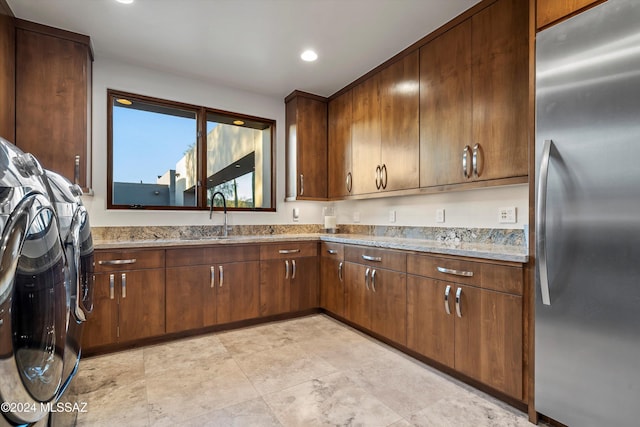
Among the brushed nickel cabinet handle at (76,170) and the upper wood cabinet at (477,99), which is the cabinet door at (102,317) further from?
the upper wood cabinet at (477,99)

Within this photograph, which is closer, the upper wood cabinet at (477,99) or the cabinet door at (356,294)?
the upper wood cabinet at (477,99)

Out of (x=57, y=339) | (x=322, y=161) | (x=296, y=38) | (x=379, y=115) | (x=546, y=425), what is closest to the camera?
(x=57, y=339)

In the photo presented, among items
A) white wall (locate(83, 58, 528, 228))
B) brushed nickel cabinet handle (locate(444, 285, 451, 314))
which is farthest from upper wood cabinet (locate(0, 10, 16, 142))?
brushed nickel cabinet handle (locate(444, 285, 451, 314))

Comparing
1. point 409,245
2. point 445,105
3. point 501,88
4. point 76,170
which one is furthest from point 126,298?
point 501,88

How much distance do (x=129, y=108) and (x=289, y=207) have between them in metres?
1.99

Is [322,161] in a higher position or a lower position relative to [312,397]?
higher

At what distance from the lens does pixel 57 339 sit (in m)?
1.17

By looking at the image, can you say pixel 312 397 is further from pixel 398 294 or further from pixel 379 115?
pixel 379 115

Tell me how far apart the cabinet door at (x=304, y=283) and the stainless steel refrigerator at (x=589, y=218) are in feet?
7.16

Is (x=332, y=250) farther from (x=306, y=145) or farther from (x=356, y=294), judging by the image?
(x=306, y=145)

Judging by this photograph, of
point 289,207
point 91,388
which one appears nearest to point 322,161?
point 289,207

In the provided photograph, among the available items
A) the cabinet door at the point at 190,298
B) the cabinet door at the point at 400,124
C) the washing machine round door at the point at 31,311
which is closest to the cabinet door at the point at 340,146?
the cabinet door at the point at 400,124

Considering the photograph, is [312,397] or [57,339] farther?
[312,397]

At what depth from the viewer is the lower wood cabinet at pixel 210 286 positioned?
276 centimetres
